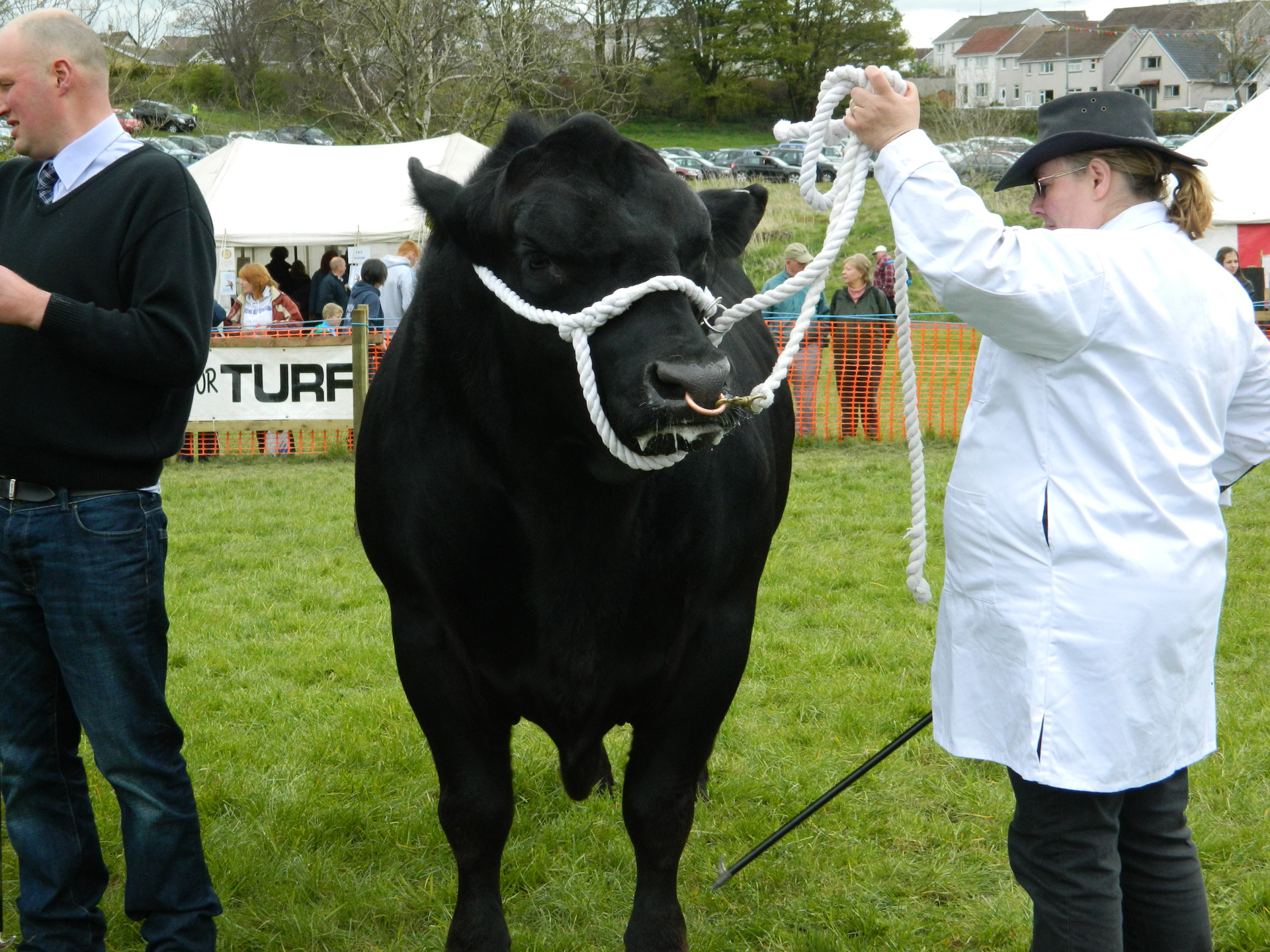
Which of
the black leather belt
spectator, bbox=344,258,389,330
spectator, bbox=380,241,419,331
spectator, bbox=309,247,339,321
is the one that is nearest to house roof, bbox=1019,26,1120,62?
spectator, bbox=309,247,339,321

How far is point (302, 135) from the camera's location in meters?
39.2

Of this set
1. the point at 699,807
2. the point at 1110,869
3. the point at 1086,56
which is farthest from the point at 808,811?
the point at 1086,56

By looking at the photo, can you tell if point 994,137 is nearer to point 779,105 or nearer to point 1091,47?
point 779,105

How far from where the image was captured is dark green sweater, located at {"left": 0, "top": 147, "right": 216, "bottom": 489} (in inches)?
104

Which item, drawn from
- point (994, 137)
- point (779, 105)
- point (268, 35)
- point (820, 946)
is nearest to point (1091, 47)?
point (779, 105)

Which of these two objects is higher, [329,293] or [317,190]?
[317,190]

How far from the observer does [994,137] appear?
1387 inches

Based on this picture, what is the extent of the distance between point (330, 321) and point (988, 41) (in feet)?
318

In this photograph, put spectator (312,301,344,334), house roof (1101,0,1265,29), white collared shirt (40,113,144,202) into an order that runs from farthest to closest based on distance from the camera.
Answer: house roof (1101,0,1265,29)
spectator (312,301,344,334)
white collared shirt (40,113,144,202)

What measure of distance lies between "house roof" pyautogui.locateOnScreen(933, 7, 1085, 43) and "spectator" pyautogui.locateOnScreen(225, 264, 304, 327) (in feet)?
347

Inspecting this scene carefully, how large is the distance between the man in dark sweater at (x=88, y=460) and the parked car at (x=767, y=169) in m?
33.3

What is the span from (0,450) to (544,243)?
1310 millimetres

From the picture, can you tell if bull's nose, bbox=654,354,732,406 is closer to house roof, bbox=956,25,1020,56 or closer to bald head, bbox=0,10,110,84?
bald head, bbox=0,10,110,84

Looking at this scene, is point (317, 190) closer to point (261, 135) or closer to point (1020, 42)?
point (261, 135)
